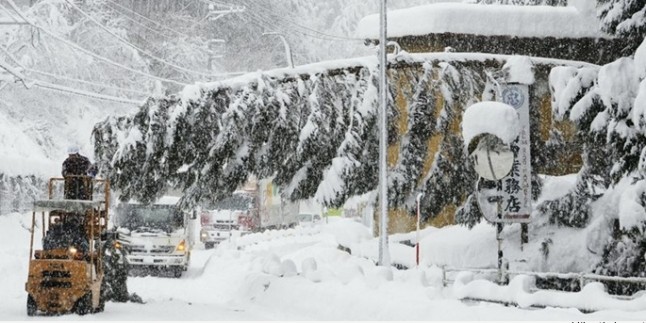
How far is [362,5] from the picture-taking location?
180 feet

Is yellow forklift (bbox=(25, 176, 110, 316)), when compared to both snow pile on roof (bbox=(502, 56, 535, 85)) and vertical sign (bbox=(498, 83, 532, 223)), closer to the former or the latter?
vertical sign (bbox=(498, 83, 532, 223))

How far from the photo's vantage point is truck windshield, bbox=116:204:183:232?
79.5 ft

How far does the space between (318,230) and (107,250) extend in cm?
3064

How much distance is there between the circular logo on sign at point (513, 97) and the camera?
16.9 m

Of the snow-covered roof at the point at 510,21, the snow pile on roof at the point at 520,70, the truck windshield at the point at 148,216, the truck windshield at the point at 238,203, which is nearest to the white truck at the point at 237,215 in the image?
the truck windshield at the point at 238,203

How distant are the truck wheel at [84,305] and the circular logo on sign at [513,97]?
8.57 meters

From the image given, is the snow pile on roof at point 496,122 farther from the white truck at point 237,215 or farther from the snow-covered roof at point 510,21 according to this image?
A: the white truck at point 237,215

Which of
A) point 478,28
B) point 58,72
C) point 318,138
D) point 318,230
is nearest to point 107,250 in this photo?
point 318,138

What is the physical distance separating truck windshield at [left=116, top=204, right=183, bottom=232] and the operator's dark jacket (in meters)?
9.67

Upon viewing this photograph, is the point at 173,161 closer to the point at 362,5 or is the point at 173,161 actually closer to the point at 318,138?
the point at 318,138

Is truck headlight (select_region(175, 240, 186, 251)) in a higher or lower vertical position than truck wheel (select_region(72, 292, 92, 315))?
higher

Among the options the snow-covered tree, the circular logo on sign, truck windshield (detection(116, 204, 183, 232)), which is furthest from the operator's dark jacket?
truck windshield (detection(116, 204, 183, 232))

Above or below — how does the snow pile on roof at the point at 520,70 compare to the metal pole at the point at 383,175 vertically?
above

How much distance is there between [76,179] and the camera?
1444cm
